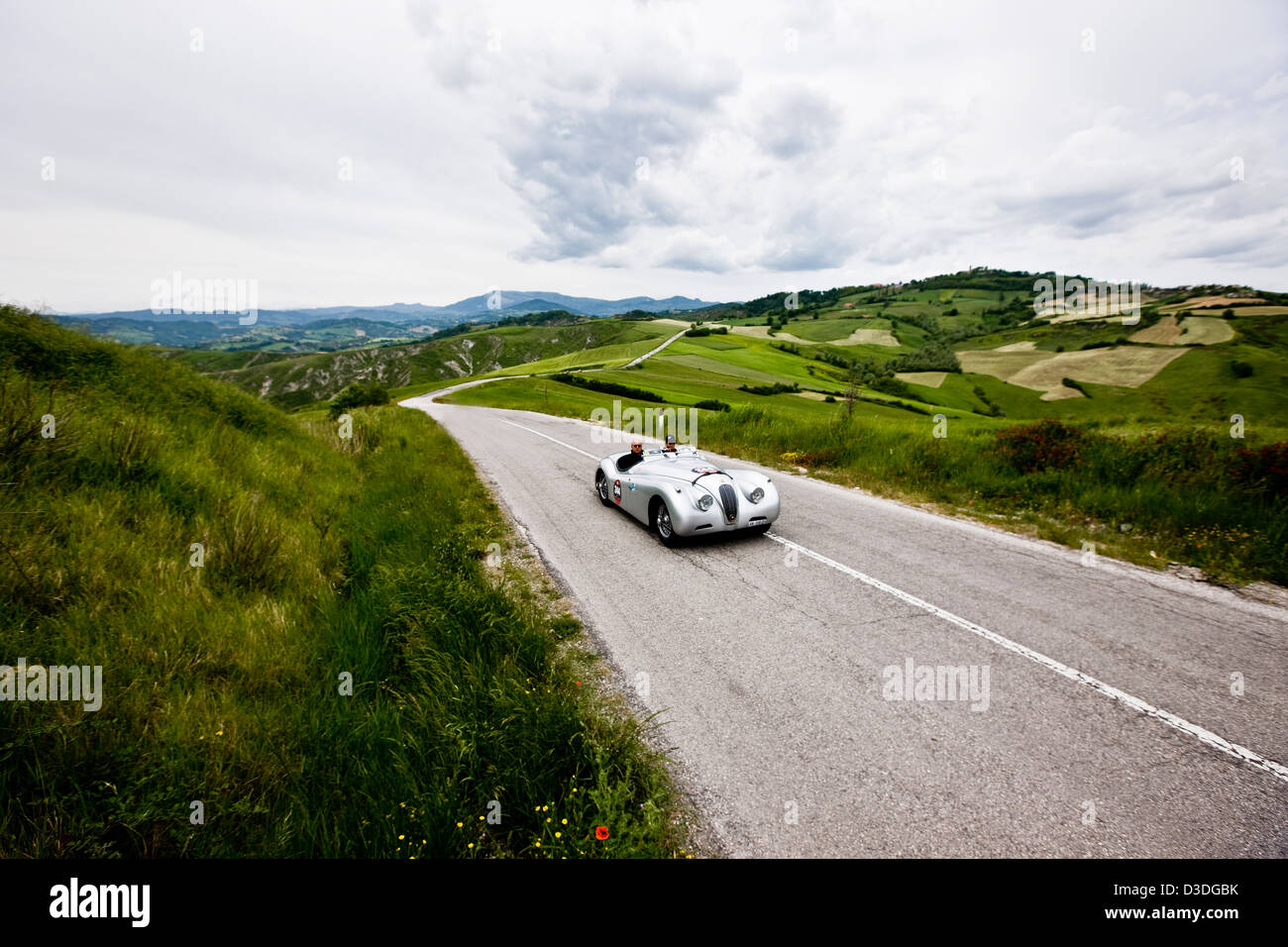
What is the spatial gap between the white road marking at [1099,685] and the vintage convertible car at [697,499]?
5.21 ft

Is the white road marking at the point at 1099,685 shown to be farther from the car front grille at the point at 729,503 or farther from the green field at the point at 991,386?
the green field at the point at 991,386

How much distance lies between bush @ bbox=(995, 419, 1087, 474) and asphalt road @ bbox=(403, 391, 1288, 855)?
9.88ft

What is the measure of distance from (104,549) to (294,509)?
3.09 m

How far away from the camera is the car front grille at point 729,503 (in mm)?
6758

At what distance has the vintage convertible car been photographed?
6.67 metres

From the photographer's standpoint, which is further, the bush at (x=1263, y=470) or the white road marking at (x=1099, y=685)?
the bush at (x=1263, y=470)

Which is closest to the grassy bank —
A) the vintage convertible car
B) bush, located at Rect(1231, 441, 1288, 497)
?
bush, located at Rect(1231, 441, 1288, 497)

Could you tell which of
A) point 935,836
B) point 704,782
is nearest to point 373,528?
point 704,782

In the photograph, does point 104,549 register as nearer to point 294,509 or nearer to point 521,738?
point 294,509

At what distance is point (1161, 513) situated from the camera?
6777mm

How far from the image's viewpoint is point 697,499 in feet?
22.0

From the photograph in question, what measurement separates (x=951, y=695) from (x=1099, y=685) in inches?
43.9

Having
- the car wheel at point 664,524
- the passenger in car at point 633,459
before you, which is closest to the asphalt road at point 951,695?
the car wheel at point 664,524

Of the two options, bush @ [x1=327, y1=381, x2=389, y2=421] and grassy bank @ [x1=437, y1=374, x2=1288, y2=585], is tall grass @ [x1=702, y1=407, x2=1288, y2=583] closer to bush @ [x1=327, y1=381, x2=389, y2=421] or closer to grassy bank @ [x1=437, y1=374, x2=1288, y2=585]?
grassy bank @ [x1=437, y1=374, x2=1288, y2=585]
